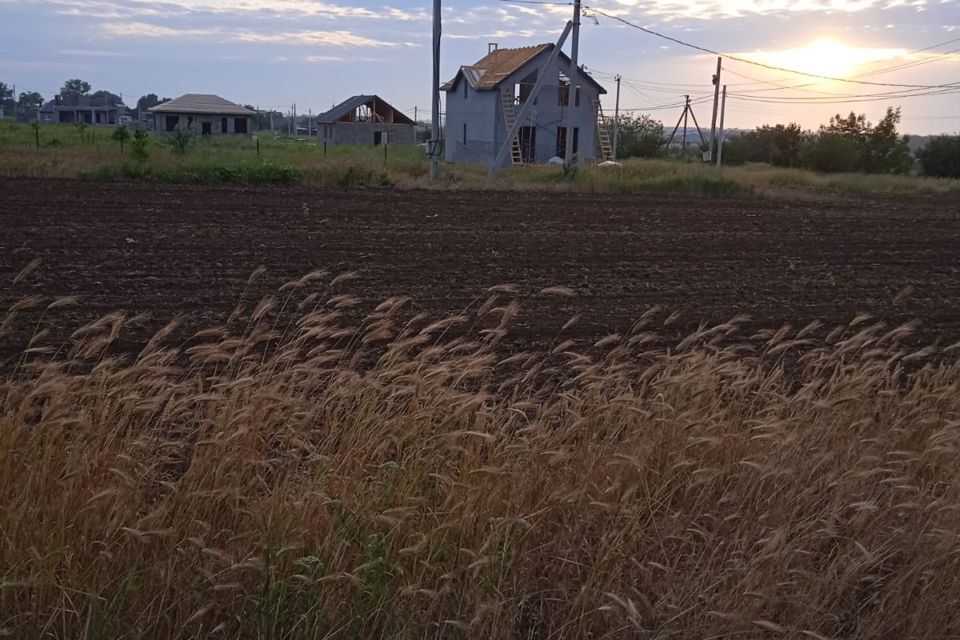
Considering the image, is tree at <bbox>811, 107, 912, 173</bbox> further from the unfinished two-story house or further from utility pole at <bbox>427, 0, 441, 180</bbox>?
utility pole at <bbox>427, 0, 441, 180</bbox>

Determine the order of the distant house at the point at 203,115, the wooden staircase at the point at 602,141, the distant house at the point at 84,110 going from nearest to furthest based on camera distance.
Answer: the wooden staircase at the point at 602,141, the distant house at the point at 203,115, the distant house at the point at 84,110

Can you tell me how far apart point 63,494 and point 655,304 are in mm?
8944

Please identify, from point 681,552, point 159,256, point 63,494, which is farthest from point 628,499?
point 159,256

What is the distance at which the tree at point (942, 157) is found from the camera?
53.6 meters

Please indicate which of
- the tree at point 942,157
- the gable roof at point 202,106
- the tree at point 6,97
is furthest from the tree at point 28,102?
the tree at point 942,157

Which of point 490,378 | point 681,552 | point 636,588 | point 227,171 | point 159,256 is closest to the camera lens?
point 636,588

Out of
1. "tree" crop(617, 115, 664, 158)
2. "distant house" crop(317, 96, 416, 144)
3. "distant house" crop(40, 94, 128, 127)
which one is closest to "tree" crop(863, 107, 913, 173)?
"tree" crop(617, 115, 664, 158)

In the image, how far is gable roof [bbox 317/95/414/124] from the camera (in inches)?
2749

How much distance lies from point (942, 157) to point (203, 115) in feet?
166

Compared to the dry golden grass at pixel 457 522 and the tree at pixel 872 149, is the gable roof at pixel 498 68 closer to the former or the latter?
the tree at pixel 872 149

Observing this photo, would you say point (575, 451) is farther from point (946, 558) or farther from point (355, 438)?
point (946, 558)

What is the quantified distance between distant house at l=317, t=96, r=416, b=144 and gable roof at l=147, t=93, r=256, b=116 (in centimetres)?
667

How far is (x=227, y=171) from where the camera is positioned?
2638 centimetres

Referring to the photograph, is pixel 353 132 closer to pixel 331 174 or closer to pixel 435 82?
pixel 435 82
